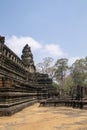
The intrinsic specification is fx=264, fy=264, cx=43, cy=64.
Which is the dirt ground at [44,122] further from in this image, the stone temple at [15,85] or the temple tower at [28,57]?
the temple tower at [28,57]

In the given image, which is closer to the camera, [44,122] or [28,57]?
[44,122]

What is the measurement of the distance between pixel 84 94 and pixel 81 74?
44490 millimetres

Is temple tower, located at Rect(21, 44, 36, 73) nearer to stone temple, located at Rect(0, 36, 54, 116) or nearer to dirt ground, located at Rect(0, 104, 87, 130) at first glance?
stone temple, located at Rect(0, 36, 54, 116)

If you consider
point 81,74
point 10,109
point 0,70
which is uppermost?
point 81,74

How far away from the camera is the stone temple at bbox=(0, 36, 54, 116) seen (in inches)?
434

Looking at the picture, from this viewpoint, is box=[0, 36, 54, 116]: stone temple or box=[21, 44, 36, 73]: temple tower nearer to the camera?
box=[0, 36, 54, 116]: stone temple

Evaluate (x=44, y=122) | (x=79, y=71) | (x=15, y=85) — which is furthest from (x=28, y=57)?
(x=44, y=122)

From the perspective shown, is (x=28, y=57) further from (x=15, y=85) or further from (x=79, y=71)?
(x=15, y=85)

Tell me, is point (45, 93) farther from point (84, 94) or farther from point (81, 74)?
point (81, 74)

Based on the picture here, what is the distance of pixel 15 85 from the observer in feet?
49.2

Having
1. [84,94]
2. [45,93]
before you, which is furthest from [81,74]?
[84,94]

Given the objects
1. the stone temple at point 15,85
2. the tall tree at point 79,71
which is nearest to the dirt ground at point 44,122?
the stone temple at point 15,85

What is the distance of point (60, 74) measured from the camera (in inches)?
2630

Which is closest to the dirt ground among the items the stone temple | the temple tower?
the stone temple
